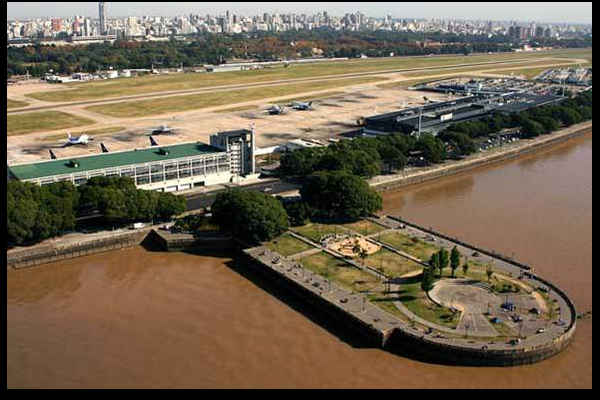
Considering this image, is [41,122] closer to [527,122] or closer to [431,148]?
[431,148]

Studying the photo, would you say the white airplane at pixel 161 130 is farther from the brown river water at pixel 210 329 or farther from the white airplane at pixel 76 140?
the brown river water at pixel 210 329

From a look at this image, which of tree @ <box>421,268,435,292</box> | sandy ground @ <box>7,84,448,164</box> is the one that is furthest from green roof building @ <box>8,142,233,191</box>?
tree @ <box>421,268,435,292</box>

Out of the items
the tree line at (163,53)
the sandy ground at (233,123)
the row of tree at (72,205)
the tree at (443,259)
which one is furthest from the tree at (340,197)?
the tree line at (163,53)

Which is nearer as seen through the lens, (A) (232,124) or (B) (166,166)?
(B) (166,166)

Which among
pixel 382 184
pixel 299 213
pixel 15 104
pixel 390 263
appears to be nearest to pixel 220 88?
pixel 15 104
